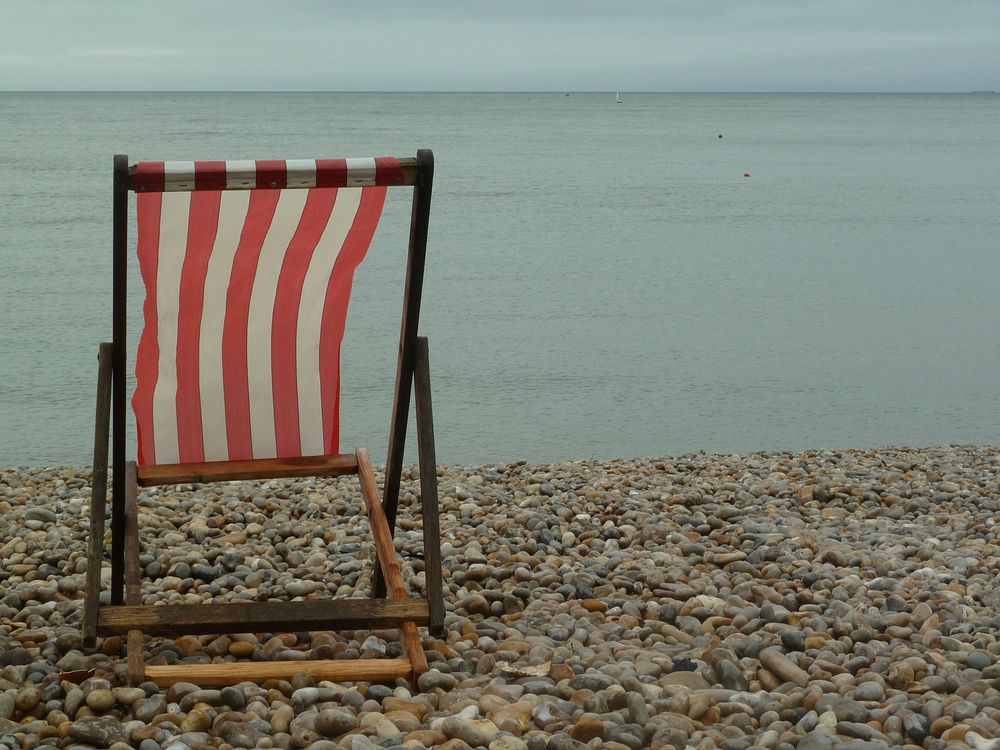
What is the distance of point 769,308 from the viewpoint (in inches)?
477

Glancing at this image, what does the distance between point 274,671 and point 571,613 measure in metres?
0.95

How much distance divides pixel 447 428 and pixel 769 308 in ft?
18.5

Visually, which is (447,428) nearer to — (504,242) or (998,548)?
(998,548)

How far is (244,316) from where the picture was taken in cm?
304

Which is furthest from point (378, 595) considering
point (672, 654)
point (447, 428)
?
point (447, 428)

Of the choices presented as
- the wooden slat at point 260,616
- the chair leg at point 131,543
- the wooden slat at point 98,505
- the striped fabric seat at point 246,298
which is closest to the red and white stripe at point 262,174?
the striped fabric seat at point 246,298

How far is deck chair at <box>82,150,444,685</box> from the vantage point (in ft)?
8.85

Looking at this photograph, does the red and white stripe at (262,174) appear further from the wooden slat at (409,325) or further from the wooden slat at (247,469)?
the wooden slat at (247,469)

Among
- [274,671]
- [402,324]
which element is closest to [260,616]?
[274,671]

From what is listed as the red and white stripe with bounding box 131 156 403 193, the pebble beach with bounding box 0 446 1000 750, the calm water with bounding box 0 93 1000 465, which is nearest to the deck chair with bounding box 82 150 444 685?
the red and white stripe with bounding box 131 156 403 193

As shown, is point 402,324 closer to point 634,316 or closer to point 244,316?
point 244,316

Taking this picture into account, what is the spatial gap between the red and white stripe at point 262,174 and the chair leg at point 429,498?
1.67ft

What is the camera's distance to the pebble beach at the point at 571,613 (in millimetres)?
2420

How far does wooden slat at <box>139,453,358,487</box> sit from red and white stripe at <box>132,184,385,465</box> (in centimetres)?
3
